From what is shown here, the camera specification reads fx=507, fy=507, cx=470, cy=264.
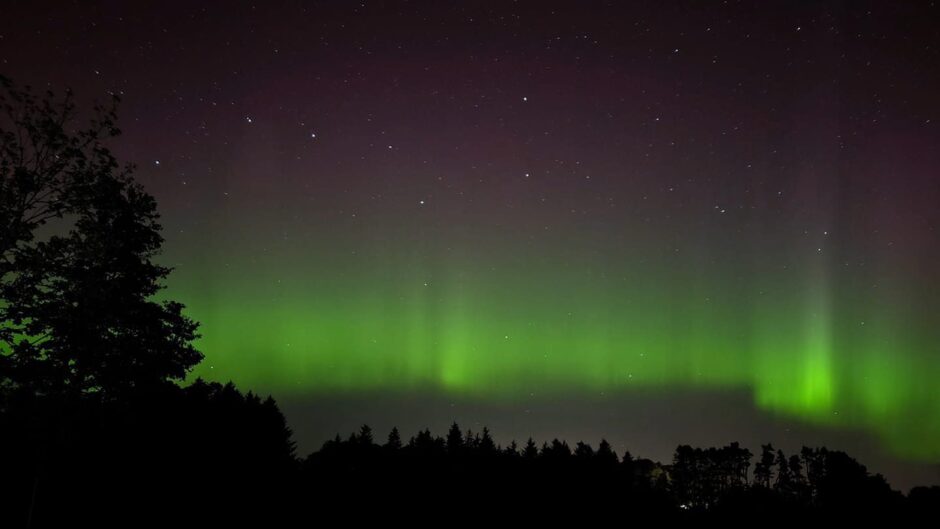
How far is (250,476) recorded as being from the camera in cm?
2692

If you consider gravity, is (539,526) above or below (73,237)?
below

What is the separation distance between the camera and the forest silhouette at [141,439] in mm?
11203

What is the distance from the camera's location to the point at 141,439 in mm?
22344

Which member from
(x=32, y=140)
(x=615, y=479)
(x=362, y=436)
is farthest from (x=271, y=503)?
(x=362, y=436)

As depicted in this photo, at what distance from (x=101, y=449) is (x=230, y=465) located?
7.13 meters

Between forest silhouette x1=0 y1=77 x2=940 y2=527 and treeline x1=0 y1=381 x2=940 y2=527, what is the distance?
93 millimetres

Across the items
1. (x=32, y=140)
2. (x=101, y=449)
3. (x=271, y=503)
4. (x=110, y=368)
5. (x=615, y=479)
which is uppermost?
(x=32, y=140)

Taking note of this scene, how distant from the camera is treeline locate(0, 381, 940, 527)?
17875mm

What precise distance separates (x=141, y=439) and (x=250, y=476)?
A: 644cm

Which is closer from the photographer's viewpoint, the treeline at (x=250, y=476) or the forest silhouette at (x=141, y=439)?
the forest silhouette at (x=141, y=439)

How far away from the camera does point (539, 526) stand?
116ft

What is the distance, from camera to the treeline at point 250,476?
17.9 meters

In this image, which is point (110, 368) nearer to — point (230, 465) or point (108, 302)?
point (108, 302)

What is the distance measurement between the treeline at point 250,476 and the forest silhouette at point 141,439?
93mm
